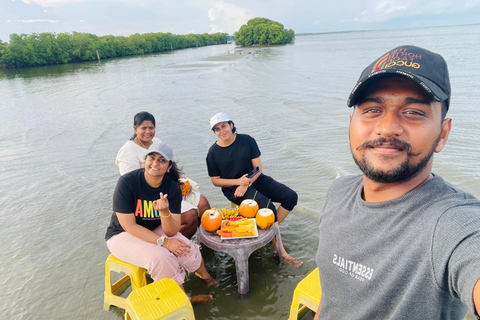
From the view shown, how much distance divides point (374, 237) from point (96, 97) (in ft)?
66.7

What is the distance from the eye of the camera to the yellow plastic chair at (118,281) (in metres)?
3.35

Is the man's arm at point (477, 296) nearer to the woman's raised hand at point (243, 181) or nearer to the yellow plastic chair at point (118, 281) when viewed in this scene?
the yellow plastic chair at point (118, 281)

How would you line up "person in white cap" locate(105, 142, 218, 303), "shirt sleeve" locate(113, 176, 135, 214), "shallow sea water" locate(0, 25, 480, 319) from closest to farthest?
"person in white cap" locate(105, 142, 218, 303)
"shirt sleeve" locate(113, 176, 135, 214)
"shallow sea water" locate(0, 25, 480, 319)

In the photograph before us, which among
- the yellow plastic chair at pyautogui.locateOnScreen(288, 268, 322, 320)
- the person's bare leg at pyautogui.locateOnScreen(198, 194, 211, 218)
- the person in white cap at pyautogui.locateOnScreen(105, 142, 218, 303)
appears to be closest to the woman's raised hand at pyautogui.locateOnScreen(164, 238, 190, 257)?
the person in white cap at pyautogui.locateOnScreen(105, 142, 218, 303)

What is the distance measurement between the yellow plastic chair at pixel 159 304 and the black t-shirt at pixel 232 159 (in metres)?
2.12

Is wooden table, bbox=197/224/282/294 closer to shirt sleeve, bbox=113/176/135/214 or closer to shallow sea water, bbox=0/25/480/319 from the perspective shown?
shallow sea water, bbox=0/25/480/319

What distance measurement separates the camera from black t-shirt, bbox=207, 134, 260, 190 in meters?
4.57

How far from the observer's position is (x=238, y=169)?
15.0 ft

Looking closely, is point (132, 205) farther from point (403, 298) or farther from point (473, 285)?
point (473, 285)

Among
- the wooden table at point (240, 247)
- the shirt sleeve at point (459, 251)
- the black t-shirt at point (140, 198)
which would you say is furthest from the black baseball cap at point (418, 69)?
the black t-shirt at point (140, 198)

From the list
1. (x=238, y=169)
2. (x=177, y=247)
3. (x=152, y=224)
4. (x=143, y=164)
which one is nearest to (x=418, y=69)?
(x=177, y=247)

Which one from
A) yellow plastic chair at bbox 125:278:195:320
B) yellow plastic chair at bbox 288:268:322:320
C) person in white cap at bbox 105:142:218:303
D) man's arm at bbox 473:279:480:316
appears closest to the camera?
man's arm at bbox 473:279:480:316

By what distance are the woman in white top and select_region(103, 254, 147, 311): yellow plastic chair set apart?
3.49ft

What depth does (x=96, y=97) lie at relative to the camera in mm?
18734
